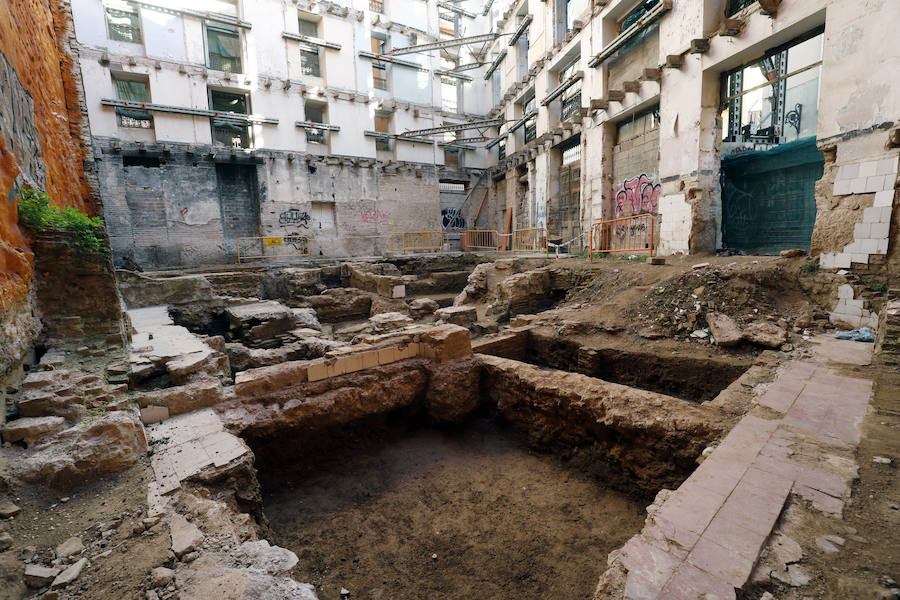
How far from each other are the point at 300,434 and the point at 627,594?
3863mm

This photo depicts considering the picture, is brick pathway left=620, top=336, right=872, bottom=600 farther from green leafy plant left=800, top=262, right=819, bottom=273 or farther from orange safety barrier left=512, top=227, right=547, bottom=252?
orange safety barrier left=512, top=227, right=547, bottom=252

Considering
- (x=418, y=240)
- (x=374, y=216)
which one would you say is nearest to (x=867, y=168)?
(x=418, y=240)

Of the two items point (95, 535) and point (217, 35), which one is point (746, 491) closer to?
point (95, 535)

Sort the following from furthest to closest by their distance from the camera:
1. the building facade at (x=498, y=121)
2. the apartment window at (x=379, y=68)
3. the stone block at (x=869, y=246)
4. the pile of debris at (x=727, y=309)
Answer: the apartment window at (x=379, y=68)
the building facade at (x=498, y=121)
the pile of debris at (x=727, y=309)
the stone block at (x=869, y=246)

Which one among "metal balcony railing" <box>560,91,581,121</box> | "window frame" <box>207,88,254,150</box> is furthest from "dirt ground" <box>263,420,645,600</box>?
"window frame" <box>207,88,254,150</box>

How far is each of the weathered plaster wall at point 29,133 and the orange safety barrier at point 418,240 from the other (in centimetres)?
1409

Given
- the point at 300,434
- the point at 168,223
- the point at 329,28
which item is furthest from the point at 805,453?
the point at 329,28

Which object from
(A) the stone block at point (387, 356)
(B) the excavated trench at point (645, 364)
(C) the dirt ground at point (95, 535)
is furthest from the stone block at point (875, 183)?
(C) the dirt ground at point (95, 535)

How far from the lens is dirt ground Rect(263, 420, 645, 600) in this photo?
10.5 feet

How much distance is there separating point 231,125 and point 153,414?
19408mm

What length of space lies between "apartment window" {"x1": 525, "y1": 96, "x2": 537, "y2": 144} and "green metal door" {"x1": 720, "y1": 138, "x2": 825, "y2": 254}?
37.2 feet

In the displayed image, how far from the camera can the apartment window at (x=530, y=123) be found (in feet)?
65.4

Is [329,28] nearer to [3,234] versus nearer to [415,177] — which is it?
[415,177]

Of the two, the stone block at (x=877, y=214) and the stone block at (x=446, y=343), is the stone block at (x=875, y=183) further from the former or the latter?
the stone block at (x=446, y=343)
